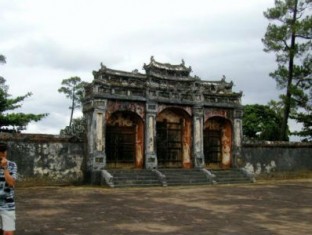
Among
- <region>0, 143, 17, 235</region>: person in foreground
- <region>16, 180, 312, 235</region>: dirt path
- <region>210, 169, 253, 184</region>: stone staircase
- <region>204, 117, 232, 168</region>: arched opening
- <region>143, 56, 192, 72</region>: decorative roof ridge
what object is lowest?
<region>16, 180, 312, 235</region>: dirt path

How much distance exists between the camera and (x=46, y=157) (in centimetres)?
1784

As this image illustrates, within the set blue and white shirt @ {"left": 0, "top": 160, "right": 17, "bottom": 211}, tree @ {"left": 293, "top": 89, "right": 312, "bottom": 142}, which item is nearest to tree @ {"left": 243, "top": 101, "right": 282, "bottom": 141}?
tree @ {"left": 293, "top": 89, "right": 312, "bottom": 142}

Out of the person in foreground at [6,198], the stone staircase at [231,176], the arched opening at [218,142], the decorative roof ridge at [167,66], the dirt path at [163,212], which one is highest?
the decorative roof ridge at [167,66]

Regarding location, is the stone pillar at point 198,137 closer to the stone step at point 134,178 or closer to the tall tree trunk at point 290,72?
the stone step at point 134,178

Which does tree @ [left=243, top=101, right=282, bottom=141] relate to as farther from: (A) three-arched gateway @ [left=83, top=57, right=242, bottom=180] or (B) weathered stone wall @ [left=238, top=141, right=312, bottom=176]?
(A) three-arched gateway @ [left=83, top=57, right=242, bottom=180]

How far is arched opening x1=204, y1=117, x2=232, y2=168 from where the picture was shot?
72.7 ft

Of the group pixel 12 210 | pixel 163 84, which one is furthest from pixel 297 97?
pixel 12 210

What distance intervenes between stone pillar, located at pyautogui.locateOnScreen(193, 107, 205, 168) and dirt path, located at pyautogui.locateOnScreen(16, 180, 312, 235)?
5.31 meters

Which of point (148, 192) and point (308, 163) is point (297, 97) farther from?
point (148, 192)

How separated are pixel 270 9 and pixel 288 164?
959 centimetres

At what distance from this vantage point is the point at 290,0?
26.3m

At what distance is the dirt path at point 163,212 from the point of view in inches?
324

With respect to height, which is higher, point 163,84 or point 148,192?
point 163,84

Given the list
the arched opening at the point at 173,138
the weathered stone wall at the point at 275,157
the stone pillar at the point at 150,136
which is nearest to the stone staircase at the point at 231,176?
the weathered stone wall at the point at 275,157
